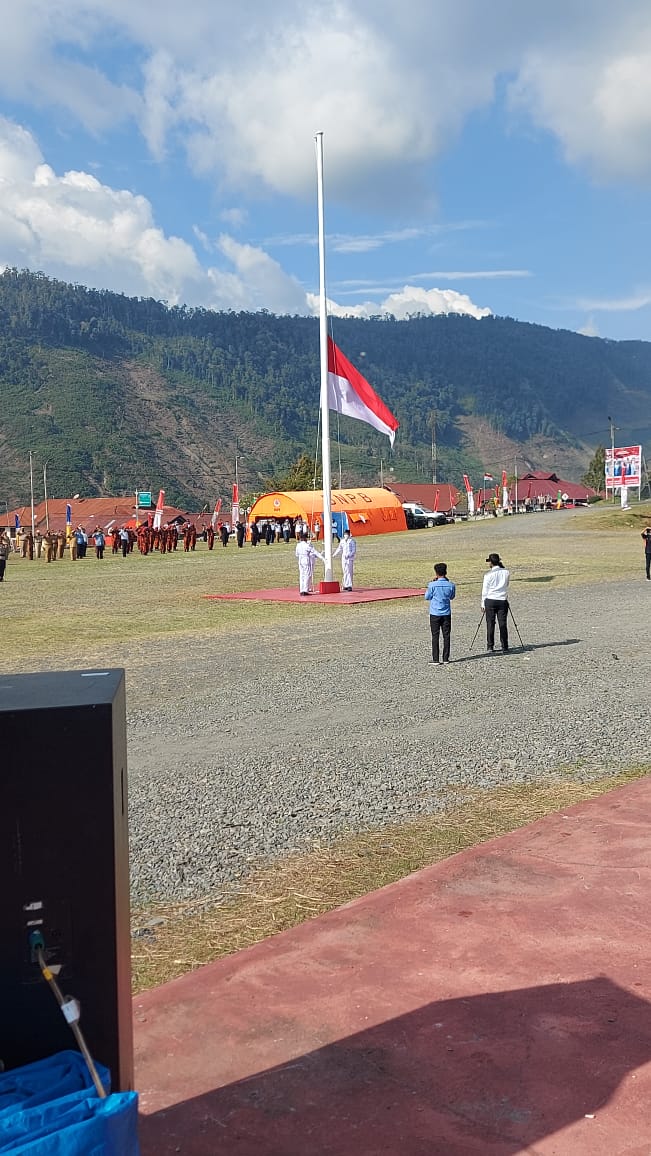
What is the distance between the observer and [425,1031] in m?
4.24

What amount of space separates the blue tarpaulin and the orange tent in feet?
179

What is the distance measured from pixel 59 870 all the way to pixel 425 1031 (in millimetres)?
2114

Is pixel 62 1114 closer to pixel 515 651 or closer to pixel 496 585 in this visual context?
pixel 515 651

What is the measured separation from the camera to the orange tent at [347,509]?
5975 cm

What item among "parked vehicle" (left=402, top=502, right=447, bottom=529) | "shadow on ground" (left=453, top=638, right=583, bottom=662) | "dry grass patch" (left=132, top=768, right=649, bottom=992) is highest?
"parked vehicle" (left=402, top=502, right=447, bottom=529)

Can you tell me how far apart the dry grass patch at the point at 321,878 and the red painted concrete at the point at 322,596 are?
51.1 ft

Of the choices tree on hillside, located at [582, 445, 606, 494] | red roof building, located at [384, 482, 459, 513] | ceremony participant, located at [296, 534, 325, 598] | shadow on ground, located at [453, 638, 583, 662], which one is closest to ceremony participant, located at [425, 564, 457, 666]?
shadow on ground, located at [453, 638, 583, 662]

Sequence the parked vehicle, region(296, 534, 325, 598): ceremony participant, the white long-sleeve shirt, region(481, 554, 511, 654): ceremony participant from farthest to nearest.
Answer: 1. the parked vehicle
2. region(296, 534, 325, 598): ceremony participant
3. the white long-sleeve shirt
4. region(481, 554, 511, 654): ceremony participant

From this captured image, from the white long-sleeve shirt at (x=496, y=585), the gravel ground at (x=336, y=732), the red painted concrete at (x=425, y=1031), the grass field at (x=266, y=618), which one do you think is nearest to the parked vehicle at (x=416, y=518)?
the grass field at (x=266, y=618)

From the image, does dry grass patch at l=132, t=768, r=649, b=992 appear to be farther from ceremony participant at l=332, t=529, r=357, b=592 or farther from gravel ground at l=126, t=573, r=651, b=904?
ceremony participant at l=332, t=529, r=357, b=592

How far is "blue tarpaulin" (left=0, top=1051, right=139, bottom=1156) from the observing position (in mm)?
2445

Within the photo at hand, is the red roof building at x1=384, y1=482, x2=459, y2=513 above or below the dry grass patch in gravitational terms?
above

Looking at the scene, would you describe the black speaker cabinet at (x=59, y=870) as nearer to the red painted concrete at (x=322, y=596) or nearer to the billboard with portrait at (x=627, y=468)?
the red painted concrete at (x=322, y=596)

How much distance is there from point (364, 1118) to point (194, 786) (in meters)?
4.80
